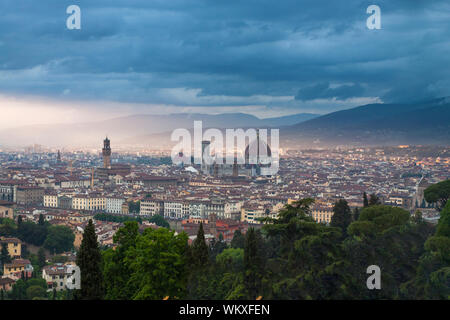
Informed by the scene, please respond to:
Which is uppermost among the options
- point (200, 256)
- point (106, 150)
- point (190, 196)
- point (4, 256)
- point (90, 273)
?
point (106, 150)

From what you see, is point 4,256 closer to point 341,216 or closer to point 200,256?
point 341,216

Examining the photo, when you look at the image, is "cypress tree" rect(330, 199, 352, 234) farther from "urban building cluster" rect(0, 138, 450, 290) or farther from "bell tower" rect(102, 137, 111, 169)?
"bell tower" rect(102, 137, 111, 169)

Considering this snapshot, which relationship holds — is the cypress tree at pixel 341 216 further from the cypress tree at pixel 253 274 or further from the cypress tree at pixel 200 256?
the cypress tree at pixel 253 274

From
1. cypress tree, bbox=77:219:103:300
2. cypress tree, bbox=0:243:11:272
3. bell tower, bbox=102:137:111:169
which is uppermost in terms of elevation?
bell tower, bbox=102:137:111:169

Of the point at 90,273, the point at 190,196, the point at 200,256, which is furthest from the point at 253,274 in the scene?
the point at 190,196

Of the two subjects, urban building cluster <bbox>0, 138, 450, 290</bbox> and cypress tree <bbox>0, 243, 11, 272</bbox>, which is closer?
cypress tree <bbox>0, 243, 11, 272</bbox>

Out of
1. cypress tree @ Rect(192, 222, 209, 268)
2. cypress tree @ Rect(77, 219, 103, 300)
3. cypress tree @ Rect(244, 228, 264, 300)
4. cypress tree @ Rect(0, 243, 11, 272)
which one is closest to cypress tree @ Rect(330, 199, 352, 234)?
cypress tree @ Rect(192, 222, 209, 268)

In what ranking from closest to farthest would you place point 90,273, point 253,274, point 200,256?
point 253,274
point 90,273
point 200,256

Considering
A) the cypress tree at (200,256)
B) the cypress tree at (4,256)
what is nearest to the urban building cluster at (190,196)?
the cypress tree at (4,256)
